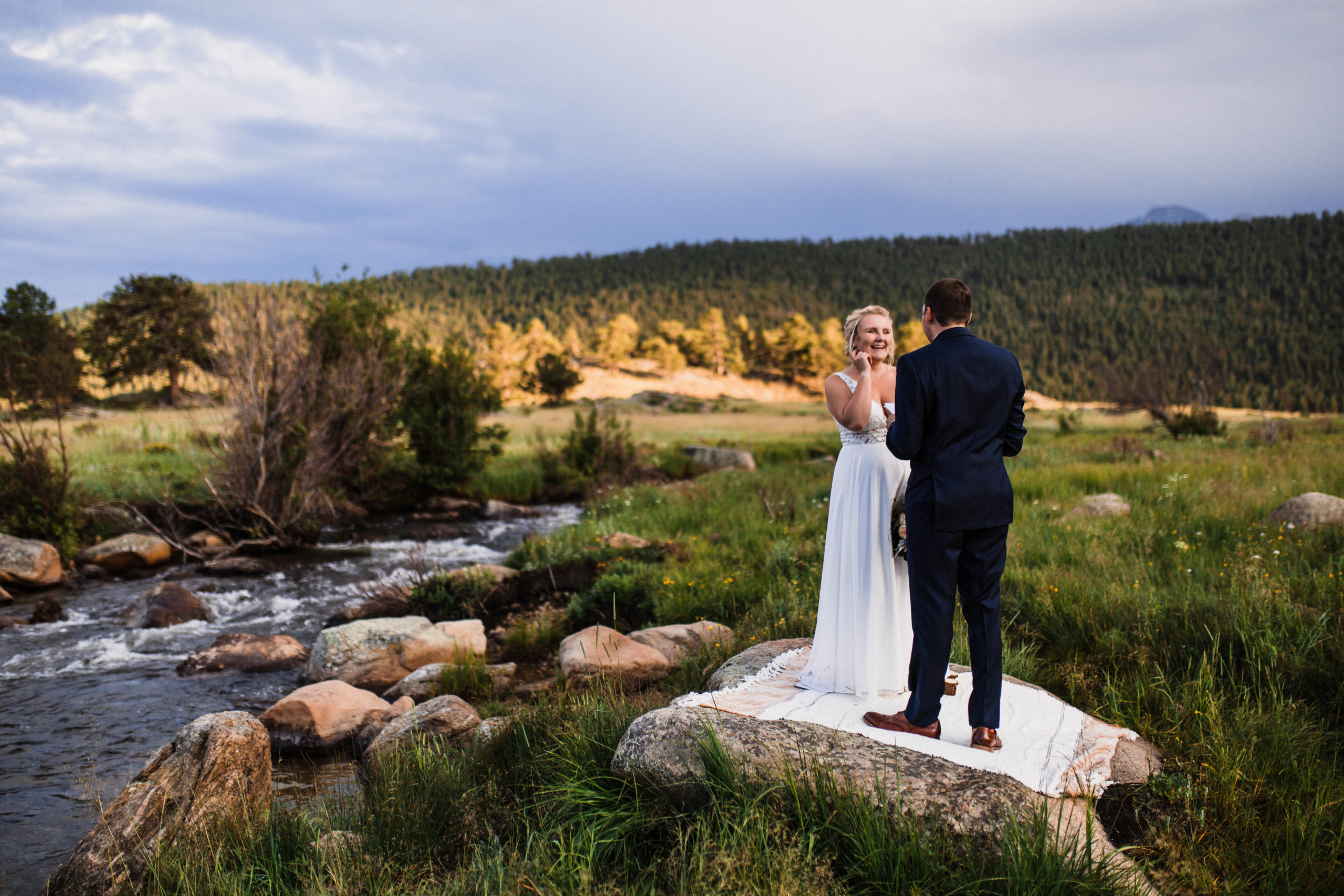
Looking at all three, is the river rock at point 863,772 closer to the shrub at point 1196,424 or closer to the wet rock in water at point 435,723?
the wet rock in water at point 435,723

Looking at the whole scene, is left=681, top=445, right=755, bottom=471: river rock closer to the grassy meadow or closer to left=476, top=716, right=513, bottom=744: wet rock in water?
the grassy meadow

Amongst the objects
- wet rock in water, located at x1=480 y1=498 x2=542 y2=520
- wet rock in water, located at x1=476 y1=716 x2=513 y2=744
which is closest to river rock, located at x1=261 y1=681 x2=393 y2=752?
wet rock in water, located at x1=476 y1=716 x2=513 y2=744

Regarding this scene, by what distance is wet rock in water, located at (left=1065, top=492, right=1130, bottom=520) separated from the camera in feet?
35.3

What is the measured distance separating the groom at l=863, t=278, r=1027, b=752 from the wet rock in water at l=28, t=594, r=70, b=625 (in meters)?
12.6

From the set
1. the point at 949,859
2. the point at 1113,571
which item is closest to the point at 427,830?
the point at 949,859

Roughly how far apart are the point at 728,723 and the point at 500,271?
502 ft

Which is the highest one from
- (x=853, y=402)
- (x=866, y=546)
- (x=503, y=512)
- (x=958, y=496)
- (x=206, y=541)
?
(x=853, y=402)

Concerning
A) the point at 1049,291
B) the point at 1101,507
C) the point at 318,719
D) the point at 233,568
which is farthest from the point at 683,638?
the point at 1049,291

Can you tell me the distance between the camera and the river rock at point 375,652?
8.55 meters

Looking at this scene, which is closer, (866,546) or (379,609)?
(866,546)

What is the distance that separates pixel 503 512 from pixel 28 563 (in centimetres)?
1051

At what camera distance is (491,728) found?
5.46 meters

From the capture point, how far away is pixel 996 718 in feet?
13.2

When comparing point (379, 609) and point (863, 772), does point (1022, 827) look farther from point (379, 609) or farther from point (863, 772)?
point (379, 609)
